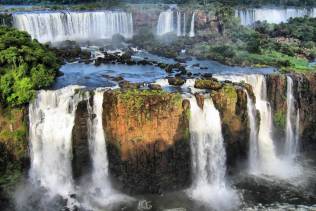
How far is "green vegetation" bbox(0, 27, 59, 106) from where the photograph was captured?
22.4 metres

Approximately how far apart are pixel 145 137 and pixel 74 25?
2161 centimetres

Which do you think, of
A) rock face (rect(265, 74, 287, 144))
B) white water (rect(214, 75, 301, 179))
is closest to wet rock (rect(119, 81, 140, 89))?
white water (rect(214, 75, 301, 179))

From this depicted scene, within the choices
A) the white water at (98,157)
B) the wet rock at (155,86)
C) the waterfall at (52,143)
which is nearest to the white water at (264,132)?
the wet rock at (155,86)

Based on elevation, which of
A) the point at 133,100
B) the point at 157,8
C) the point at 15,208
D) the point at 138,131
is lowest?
the point at 15,208

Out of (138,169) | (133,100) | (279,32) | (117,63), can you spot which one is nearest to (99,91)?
(133,100)

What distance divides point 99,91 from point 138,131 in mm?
2896

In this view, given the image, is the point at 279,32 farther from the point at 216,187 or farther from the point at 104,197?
the point at 104,197

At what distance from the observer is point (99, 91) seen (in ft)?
76.0

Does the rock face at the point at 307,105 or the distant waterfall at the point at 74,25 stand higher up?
the distant waterfall at the point at 74,25

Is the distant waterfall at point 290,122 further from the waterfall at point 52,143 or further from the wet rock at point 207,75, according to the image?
the waterfall at point 52,143

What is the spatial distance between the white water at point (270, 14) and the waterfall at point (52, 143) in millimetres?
30754

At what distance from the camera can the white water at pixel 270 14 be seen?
49844mm

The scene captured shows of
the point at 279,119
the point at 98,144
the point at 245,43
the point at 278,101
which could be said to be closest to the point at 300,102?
the point at 278,101

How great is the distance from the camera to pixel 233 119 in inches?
966
